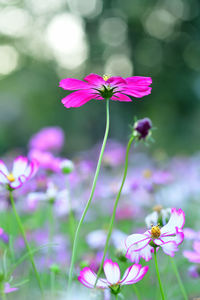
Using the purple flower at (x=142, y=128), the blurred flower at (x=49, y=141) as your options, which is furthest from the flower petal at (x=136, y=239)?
the blurred flower at (x=49, y=141)

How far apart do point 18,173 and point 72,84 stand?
0.15m

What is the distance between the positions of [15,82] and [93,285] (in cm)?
716

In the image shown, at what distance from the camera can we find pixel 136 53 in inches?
287

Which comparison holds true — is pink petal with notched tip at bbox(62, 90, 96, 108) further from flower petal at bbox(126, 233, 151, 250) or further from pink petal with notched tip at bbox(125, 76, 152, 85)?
flower petal at bbox(126, 233, 151, 250)

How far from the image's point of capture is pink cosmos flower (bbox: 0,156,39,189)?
1.39ft

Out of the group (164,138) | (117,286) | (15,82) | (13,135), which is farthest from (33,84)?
(117,286)

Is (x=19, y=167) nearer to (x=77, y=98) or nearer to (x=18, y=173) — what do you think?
(x=18, y=173)

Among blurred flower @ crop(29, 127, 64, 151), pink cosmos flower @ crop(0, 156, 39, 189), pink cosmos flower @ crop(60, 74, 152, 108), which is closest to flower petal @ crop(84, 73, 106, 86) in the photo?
pink cosmos flower @ crop(60, 74, 152, 108)

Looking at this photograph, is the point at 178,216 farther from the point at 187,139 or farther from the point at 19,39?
the point at 19,39

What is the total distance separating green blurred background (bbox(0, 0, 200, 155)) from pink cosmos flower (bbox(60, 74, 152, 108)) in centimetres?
618

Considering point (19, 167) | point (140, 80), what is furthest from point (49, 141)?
point (140, 80)

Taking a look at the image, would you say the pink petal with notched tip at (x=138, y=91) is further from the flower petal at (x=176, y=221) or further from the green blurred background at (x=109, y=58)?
the green blurred background at (x=109, y=58)

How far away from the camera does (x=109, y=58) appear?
7309mm

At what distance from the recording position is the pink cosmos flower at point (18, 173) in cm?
42
